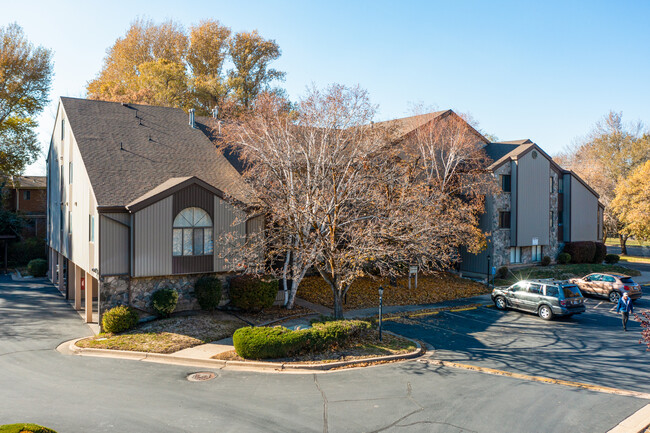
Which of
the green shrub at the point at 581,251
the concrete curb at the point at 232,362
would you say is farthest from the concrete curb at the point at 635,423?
the green shrub at the point at 581,251

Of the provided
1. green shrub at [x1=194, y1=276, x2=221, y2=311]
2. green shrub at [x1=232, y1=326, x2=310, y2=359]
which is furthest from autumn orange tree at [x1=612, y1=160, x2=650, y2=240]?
green shrub at [x1=232, y1=326, x2=310, y2=359]

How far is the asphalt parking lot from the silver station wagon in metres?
0.46

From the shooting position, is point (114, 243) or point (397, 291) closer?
point (114, 243)

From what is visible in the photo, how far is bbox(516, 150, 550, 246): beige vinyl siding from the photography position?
34.1m

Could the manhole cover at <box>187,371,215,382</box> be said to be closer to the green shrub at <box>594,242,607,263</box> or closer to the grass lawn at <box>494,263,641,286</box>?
the grass lawn at <box>494,263,641,286</box>

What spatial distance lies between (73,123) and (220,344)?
48.3ft

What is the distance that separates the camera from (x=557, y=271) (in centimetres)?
3328

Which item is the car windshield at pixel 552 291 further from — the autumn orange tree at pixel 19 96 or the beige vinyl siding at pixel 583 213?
the autumn orange tree at pixel 19 96

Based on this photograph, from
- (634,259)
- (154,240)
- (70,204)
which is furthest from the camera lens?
(634,259)

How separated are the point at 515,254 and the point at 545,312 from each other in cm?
1449

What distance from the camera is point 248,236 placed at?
2142 cm

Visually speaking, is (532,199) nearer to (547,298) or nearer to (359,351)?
(547,298)

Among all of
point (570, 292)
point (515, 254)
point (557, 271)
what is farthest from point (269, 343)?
point (557, 271)

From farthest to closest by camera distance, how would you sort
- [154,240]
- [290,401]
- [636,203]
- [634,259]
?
1. [634,259]
2. [636,203]
3. [154,240]
4. [290,401]
